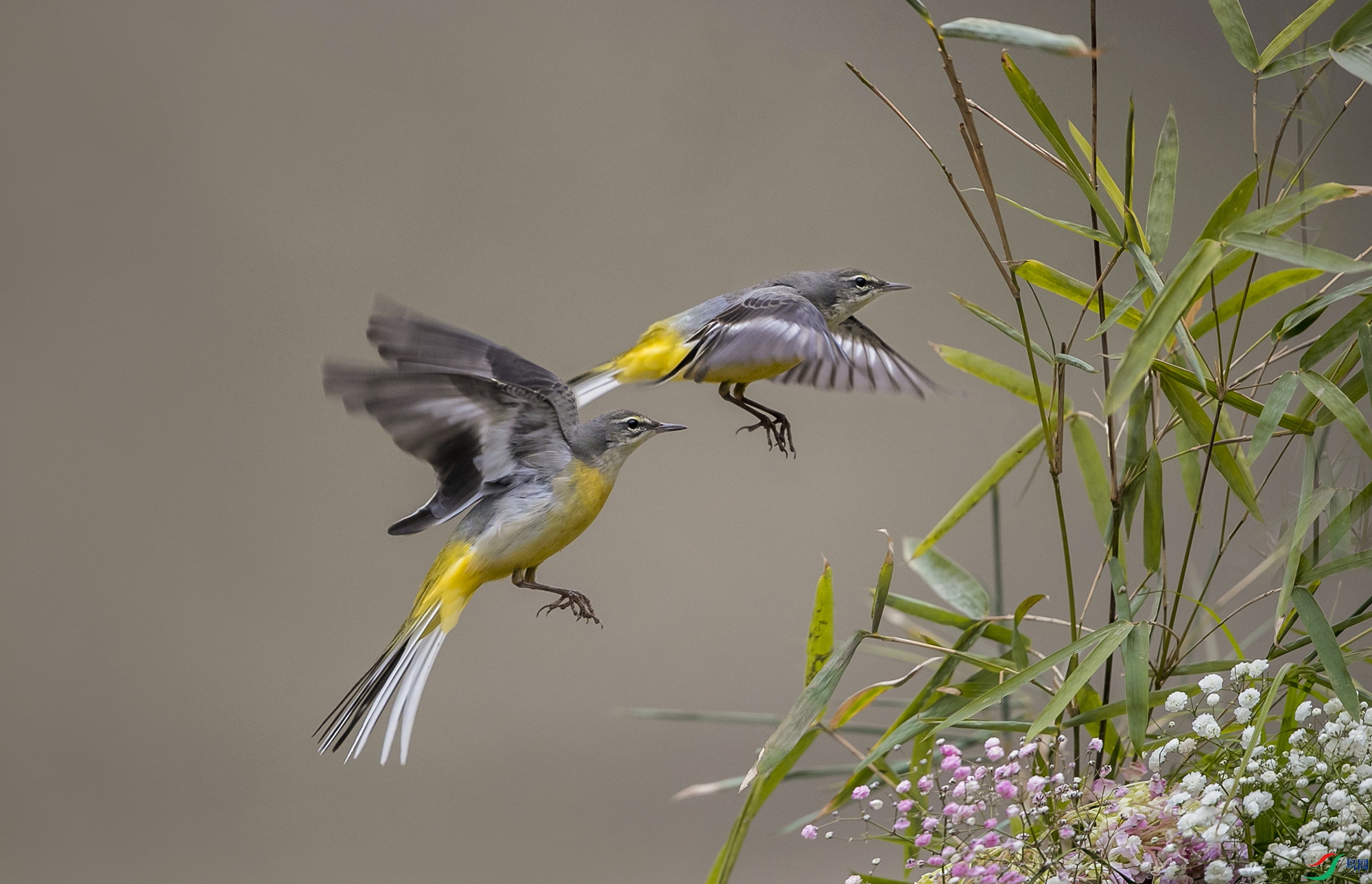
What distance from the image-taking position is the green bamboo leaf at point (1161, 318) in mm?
605

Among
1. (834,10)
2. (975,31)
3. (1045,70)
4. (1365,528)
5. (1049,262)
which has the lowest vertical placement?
(1365,528)

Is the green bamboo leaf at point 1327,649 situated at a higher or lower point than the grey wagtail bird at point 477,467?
lower

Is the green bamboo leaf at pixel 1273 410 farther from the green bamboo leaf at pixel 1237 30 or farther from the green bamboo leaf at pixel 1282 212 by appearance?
the green bamboo leaf at pixel 1237 30

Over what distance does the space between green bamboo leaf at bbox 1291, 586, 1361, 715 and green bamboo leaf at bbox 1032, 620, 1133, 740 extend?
5.1 inches

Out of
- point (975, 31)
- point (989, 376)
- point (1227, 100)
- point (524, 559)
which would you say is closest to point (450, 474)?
point (524, 559)

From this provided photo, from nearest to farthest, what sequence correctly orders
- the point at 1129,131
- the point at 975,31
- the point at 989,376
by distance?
the point at 975,31
the point at 1129,131
the point at 989,376

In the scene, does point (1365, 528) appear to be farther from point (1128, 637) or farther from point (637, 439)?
point (637, 439)

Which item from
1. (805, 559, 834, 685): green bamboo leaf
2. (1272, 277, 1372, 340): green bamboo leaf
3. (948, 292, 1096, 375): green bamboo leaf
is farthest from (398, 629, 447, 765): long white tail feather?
(1272, 277, 1372, 340): green bamboo leaf

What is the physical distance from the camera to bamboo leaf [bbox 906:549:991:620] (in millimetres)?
1135

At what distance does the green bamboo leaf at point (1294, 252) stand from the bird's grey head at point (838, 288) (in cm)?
25

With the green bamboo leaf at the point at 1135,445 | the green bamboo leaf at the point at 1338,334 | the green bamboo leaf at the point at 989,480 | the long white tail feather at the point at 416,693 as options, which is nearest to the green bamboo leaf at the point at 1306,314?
the green bamboo leaf at the point at 1338,334

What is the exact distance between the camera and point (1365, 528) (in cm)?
89

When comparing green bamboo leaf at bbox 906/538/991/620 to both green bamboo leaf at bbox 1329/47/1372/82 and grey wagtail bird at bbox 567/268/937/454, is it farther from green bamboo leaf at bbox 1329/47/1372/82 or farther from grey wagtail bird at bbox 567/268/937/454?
green bamboo leaf at bbox 1329/47/1372/82

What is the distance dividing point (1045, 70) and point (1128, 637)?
1.50m
